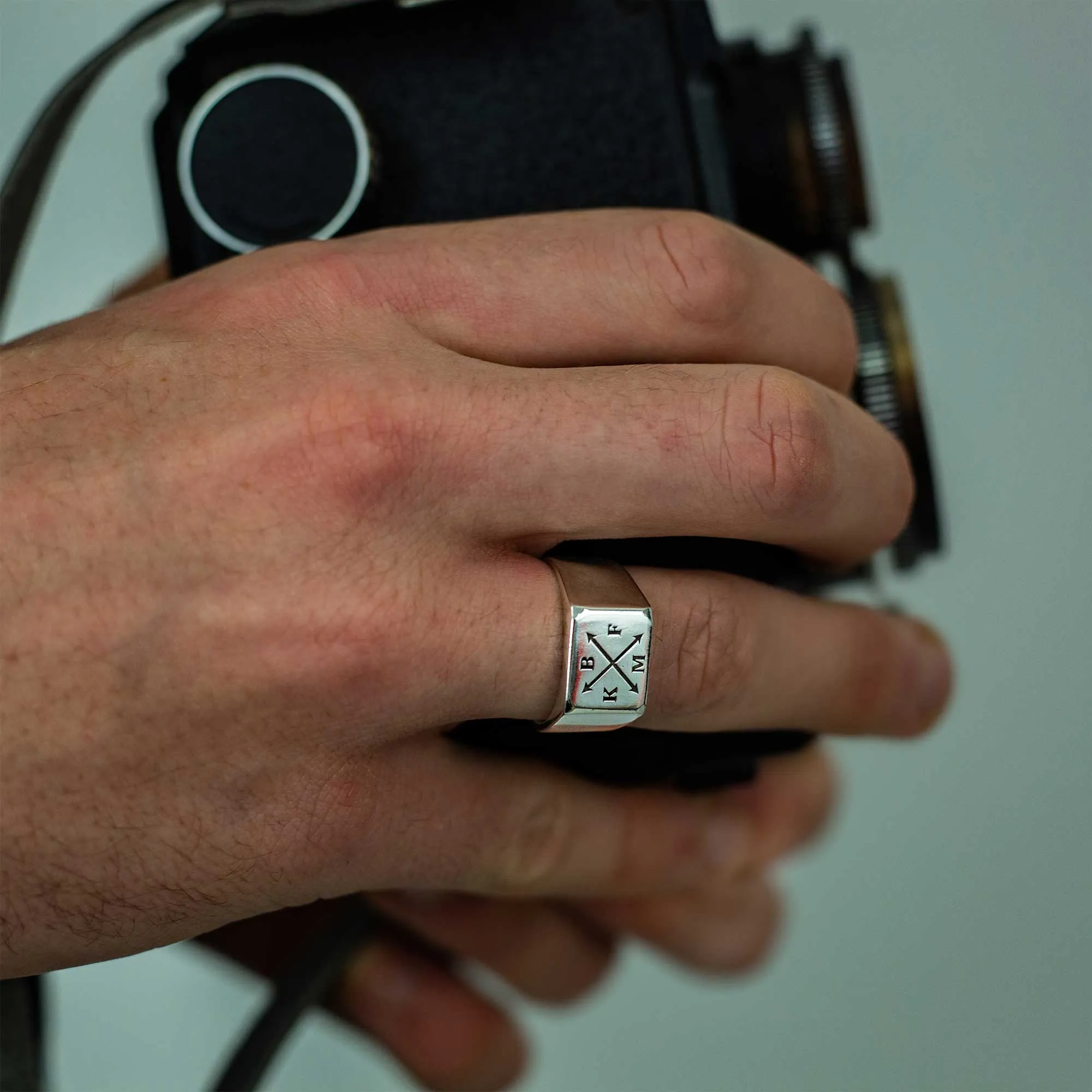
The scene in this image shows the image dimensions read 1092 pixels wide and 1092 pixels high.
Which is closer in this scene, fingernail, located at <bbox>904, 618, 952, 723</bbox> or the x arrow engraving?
the x arrow engraving

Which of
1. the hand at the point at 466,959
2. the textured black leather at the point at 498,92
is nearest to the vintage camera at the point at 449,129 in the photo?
the textured black leather at the point at 498,92

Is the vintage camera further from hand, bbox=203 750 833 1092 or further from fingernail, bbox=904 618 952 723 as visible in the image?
hand, bbox=203 750 833 1092

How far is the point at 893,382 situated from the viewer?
1.67 ft

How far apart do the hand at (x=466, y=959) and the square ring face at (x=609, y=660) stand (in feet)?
0.85

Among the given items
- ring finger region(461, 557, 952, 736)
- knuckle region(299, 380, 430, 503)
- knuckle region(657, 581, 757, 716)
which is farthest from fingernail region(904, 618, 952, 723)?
knuckle region(299, 380, 430, 503)

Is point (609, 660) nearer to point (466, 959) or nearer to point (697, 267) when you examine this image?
point (697, 267)

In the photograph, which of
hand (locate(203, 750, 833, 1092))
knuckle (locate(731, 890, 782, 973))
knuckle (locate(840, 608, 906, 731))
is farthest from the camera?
knuckle (locate(731, 890, 782, 973))

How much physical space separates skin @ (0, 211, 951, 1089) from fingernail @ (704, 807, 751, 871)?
0.46ft

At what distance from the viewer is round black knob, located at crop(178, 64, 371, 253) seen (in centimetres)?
Result: 45

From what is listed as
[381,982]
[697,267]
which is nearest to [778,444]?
[697,267]

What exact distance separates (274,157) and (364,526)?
0.51 ft

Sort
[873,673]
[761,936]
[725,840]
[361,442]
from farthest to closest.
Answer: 1. [761,936]
2. [725,840]
3. [873,673]
4. [361,442]

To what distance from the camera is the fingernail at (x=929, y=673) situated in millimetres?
512

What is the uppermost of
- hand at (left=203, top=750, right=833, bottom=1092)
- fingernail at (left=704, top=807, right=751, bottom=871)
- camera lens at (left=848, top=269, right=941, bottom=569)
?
camera lens at (left=848, top=269, right=941, bottom=569)
